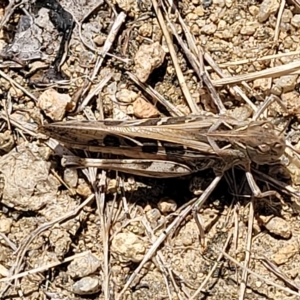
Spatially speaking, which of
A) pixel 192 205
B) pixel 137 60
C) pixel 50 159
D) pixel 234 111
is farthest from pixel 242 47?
pixel 50 159

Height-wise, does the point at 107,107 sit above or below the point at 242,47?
below

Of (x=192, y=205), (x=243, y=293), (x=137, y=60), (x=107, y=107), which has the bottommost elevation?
(x=243, y=293)

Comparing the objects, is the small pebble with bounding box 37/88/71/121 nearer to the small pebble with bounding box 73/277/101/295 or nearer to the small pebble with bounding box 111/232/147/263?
the small pebble with bounding box 111/232/147/263

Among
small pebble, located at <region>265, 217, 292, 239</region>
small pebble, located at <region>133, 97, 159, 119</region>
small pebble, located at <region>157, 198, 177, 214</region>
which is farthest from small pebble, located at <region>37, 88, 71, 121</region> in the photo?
small pebble, located at <region>265, 217, 292, 239</region>

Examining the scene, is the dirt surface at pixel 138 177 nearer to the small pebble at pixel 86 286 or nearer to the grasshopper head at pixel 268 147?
the small pebble at pixel 86 286

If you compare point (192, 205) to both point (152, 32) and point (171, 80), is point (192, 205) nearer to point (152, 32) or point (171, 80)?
point (171, 80)

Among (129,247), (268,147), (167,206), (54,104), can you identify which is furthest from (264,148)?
(54,104)

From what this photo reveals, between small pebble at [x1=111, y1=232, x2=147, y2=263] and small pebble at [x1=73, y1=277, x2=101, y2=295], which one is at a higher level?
small pebble at [x1=111, y1=232, x2=147, y2=263]
